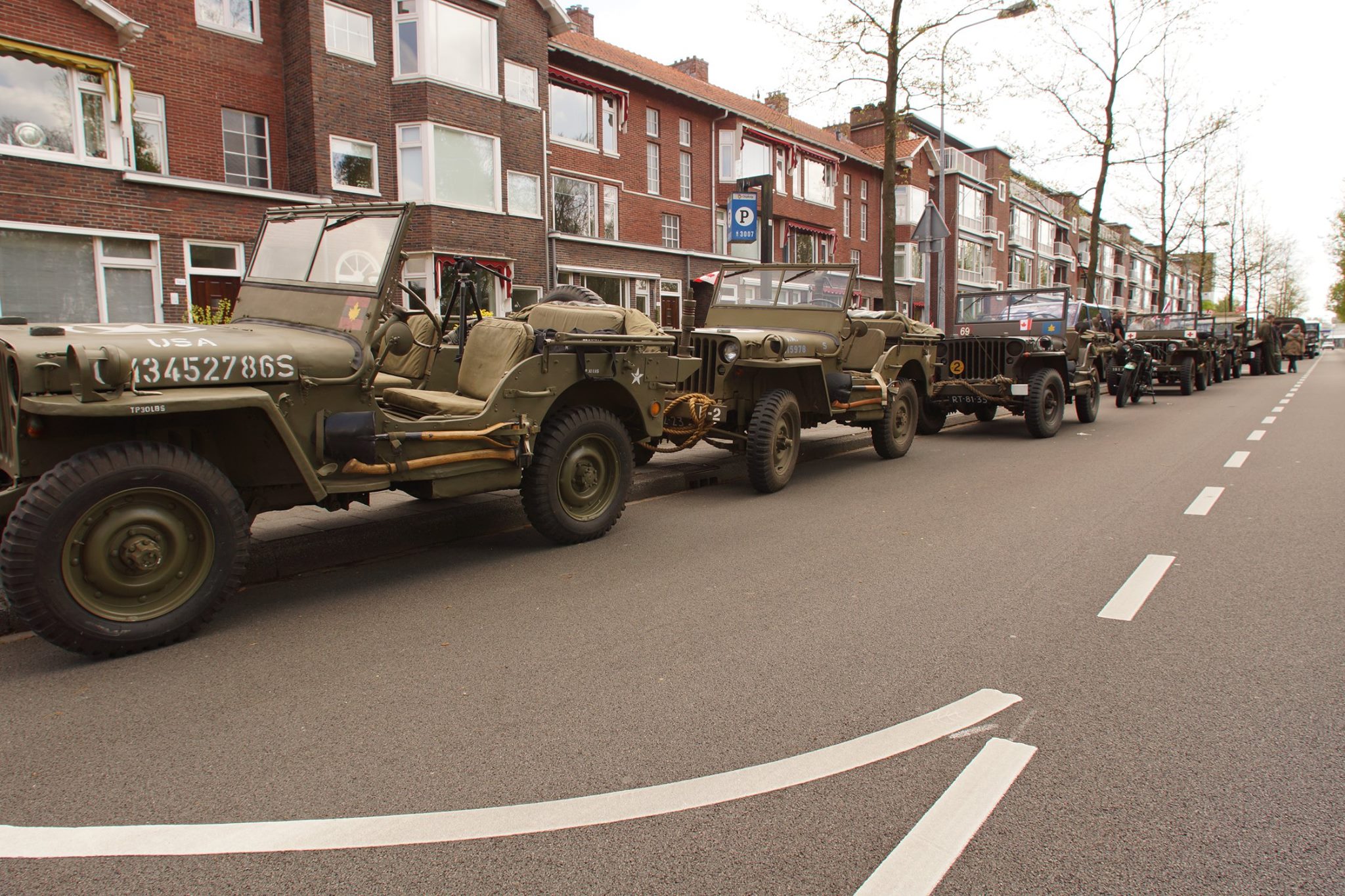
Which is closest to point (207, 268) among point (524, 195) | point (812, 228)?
point (524, 195)

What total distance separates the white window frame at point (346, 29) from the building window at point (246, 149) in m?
2.15

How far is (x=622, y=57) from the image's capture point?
96.5 feet

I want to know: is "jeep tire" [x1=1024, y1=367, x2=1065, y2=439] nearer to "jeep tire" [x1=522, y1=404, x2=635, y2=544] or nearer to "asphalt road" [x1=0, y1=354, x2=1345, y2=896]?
"asphalt road" [x1=0, y1=354, x2=1345, y2=896]

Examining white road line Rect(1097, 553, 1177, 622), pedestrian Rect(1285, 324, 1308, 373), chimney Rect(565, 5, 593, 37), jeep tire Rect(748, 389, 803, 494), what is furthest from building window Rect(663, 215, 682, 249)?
pedestrian Rect(1285, 324, 1308, 373)

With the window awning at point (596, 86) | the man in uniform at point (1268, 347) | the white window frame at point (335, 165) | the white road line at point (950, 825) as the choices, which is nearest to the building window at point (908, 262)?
the man in uniform at point (1268, 347)

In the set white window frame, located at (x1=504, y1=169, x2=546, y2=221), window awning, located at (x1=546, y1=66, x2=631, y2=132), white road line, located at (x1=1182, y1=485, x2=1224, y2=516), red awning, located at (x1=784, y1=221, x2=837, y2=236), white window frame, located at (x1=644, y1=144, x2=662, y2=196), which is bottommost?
white road line, located at (x1=1182, y1=485, x2=1224, y2=516)

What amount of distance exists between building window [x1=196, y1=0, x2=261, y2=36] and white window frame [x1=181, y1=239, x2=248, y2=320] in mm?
4634

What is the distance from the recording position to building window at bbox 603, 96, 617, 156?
90.8 ft

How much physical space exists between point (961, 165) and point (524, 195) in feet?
124

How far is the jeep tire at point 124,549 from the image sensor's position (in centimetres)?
363

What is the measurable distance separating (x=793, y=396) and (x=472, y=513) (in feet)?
11.3

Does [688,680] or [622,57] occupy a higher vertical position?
[622,57]

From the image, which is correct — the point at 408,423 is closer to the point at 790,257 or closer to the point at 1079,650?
the point at 1079,650

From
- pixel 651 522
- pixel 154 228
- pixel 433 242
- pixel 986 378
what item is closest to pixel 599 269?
pixel 433 242
